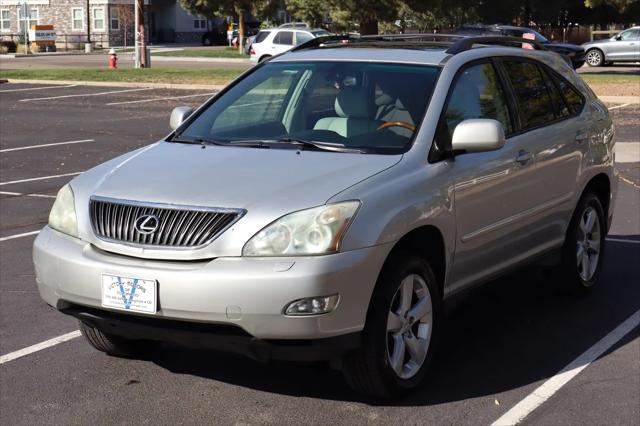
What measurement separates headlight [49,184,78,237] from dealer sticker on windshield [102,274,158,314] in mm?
424

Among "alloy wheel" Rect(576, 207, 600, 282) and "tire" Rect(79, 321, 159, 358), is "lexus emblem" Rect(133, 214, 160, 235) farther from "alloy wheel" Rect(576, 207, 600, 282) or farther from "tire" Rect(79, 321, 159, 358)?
"alloy wheel" Rect(576, 207, 600, 282)

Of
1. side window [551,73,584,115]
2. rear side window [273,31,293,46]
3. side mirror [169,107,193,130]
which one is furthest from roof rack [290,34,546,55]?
rear side window [273,31,293,46]

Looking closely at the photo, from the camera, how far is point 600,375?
5.82 metres

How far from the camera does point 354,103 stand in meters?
6.08

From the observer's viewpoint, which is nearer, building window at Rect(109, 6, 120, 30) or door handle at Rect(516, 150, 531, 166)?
door handle at Rect(516, 150, 531, 166)

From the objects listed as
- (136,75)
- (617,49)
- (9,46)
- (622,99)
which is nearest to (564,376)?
(622,99)

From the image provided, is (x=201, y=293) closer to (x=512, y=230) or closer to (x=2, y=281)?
(x=512, y=230)

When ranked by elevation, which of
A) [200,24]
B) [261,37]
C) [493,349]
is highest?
[200,24]

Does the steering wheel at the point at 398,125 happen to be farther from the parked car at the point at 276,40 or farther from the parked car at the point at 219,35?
the parked car at the point at 219,35

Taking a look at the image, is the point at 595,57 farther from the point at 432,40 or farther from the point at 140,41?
the point at 432,40

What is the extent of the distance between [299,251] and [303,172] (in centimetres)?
61

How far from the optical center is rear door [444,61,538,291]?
580 centimetres

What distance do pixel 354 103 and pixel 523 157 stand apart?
1.12m

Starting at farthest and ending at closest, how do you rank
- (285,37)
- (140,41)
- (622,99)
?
(285,37)
(140,41)
(622,99)
